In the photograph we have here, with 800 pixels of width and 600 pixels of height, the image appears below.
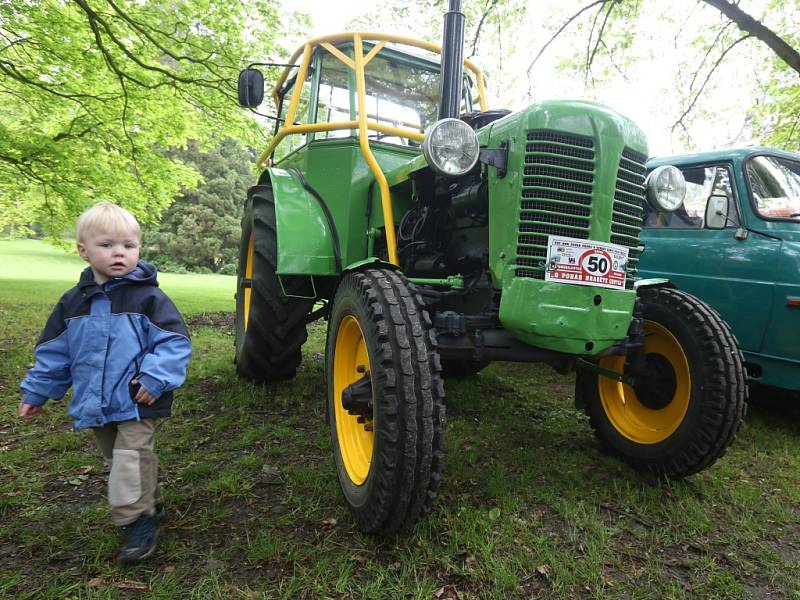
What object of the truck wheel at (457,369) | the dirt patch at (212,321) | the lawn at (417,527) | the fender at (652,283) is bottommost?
the dirt patch at (212,321)

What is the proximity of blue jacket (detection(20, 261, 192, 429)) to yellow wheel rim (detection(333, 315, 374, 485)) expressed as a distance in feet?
2.51

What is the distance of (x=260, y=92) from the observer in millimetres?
3223

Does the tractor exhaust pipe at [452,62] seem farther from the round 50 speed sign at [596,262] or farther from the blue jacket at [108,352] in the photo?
the blue jacket at [108,352]

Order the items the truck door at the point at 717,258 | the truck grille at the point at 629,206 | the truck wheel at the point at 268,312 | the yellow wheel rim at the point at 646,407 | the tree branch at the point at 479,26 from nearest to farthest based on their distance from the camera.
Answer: the truck grille at the point at 629,206 < the yellow wheel rim at the point at 646,407 < the truck wheel at the point at 268,312 < the truck door at the point at 717,258 < the tree branch at the point at 479,26

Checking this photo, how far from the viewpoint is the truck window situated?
3964 mm

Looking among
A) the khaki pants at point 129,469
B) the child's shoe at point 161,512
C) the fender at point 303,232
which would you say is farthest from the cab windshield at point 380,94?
the child's shoe at point 161,512

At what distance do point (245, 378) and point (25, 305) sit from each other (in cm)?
702

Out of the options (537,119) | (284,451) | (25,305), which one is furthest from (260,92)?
(25,305)

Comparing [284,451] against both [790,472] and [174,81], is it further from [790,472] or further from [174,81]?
[174,81]

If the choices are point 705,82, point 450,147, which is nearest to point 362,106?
point 450,147

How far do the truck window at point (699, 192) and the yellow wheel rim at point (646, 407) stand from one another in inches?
66.1

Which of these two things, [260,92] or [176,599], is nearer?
[176,599]

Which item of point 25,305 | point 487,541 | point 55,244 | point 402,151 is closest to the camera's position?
point 487,541

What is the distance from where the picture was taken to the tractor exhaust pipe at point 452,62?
2674mm
